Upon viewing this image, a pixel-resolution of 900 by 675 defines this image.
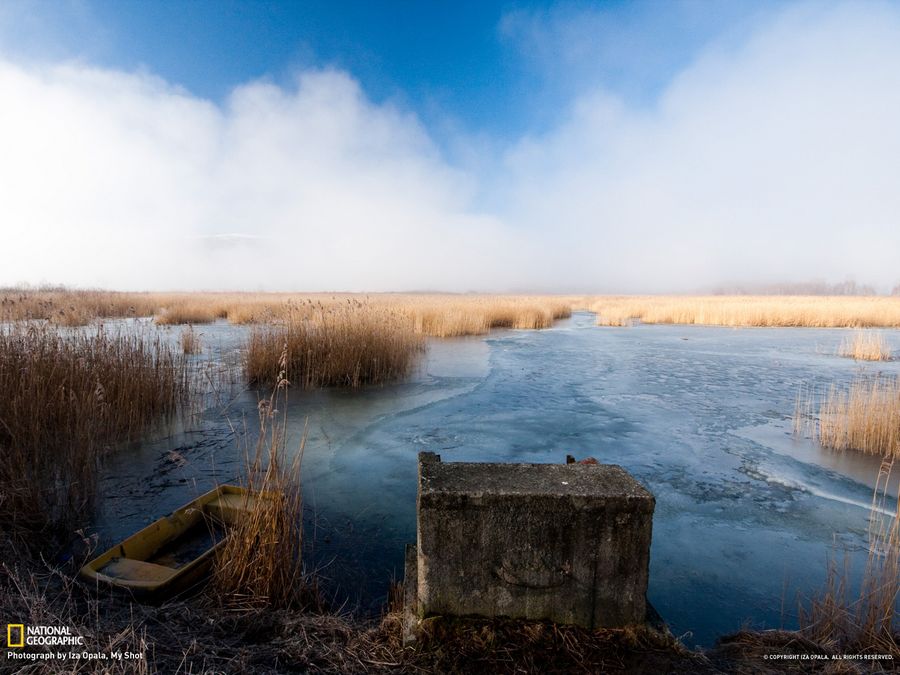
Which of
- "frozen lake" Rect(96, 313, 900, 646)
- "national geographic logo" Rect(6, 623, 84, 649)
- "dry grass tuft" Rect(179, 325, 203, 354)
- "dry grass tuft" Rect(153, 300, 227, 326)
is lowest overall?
"frozen lake" Rect(96, 313, 900, 646)

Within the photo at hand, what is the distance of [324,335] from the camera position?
9602mm

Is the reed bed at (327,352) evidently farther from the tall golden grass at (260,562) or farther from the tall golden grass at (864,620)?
the tall golden grass at (864,620)

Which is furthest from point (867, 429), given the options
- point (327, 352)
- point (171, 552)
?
point (327, 352)

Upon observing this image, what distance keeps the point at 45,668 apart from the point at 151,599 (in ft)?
2.70

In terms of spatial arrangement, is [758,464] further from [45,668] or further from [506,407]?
[45,668]

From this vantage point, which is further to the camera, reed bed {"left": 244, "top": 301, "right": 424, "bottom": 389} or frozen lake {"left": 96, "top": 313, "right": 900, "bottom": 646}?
reed bed {"left": 244, "top": 301, "right": 424, "bottom": 389}

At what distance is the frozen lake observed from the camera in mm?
3273

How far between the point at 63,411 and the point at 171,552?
268 centimetres

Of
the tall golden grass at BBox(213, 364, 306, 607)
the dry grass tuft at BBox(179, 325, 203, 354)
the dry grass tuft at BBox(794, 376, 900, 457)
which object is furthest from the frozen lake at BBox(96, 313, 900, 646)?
the dry grass tuft at BBox(179, 325, 203, 354)

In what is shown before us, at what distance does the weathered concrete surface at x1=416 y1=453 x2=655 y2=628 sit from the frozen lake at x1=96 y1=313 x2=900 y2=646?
0.75 metres

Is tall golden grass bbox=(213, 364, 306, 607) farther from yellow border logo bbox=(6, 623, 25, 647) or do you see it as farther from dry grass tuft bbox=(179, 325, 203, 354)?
dry grass tuft bbox=(179, 325, 203, 354)

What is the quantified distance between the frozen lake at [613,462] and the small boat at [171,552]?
1.92 feet

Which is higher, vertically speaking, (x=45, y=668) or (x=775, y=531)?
(x=45, y=668)

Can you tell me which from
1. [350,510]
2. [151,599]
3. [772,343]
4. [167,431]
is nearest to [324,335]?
[167,431]
